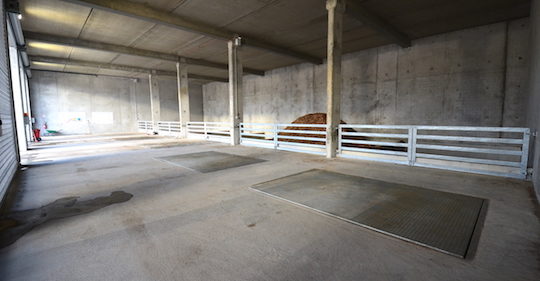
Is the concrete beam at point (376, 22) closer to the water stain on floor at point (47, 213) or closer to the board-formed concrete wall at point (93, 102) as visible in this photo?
the water stain on floor at point (47, 213)

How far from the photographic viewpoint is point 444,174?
211 inches

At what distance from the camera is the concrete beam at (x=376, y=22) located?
27.7ft

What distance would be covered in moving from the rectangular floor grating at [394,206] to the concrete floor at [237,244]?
17cm

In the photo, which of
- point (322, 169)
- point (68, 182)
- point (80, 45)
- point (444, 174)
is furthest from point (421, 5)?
point (80, 45)

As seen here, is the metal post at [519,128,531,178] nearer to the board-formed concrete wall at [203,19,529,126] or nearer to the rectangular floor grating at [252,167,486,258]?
the rectangular floor grating at [252,167,486,258]

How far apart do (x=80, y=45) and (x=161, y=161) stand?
32.6 feet

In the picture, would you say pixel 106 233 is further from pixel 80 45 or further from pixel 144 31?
pixel 80 45

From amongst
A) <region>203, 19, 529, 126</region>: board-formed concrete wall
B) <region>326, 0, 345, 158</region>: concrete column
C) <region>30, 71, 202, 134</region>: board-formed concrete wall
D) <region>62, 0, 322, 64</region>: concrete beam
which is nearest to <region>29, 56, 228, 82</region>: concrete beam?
<region>30, 71, 202, 134</region>: board-formed concrete wall

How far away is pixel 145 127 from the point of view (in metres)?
22.1

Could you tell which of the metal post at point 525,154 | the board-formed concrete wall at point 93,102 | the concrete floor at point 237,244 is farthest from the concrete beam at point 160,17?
the board-formed concrete wall at point 93,102

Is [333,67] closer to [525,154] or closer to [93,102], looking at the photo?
[525,154]

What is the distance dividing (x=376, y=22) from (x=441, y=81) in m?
4.89

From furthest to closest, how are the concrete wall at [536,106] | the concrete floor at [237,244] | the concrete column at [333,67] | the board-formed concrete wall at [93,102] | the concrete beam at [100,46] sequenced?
1. the board-formed concrete wall at [93,102]
2. the concrete beam at [100,46]
3. the concrete column at [333,67]
4. the concrete wall at [536,106]
5. the concrete floor at [237,244]

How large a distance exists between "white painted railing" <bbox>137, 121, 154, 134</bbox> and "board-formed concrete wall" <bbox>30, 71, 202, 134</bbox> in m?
0.62
